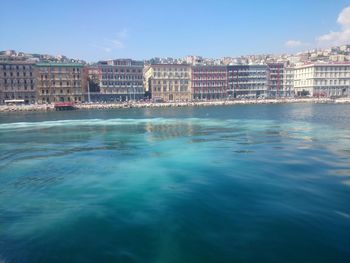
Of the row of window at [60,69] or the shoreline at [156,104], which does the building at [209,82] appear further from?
the row of window at [60,69]

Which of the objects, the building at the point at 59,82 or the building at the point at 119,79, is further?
the building at the point at 119,79

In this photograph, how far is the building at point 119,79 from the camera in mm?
115125

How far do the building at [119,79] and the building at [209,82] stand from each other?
896 inches

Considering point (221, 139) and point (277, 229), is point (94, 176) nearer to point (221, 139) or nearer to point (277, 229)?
point (277, 229)

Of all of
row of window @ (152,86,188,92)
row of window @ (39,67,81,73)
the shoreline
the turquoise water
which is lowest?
the turquoise water

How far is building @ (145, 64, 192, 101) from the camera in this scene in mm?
124625

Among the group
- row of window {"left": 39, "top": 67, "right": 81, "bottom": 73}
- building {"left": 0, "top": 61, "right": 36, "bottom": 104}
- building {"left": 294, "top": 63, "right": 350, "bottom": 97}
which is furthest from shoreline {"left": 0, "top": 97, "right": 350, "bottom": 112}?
row of window {"left": 39, "top": 67, "right": 81, "bottom": 73}

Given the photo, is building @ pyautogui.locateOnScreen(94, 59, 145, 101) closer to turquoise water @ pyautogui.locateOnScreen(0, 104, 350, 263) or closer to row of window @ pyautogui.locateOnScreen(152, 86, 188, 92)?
row of window @ pyautogui.locateOnScreen(152, 86, 188, 92)

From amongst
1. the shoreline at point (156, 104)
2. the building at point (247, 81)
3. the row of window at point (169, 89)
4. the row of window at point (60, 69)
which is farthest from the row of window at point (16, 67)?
the building at point (247, 81)

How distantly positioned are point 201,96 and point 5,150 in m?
109

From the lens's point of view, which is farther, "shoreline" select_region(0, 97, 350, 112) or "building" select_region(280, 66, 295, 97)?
"building" select_region(280, 66, 295, 97)

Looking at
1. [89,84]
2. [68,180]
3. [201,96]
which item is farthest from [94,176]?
[201,96]

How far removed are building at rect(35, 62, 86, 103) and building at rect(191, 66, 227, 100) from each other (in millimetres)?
43432

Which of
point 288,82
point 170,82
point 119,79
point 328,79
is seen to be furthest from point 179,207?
point 288,82
